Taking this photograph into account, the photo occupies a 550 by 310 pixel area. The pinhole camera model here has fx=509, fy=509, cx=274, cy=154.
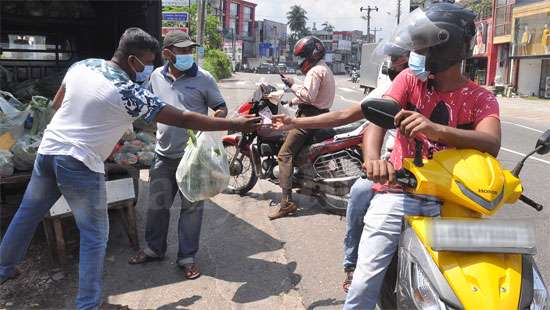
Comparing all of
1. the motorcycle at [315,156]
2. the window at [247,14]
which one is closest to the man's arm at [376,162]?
the motorcycle at [315,156]

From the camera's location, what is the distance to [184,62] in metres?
3.88

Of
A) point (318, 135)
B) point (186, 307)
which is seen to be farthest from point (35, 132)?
point (318, 135)

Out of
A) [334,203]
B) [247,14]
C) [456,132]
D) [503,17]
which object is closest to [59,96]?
[456,132]

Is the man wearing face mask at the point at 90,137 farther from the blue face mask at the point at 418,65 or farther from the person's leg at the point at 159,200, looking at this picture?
the blue face mask at the point at 418,65

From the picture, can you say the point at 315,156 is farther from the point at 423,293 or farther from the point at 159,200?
the point at 423,293

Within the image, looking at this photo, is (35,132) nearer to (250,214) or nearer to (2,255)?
(2,255)

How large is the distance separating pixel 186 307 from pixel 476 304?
85.6 inches

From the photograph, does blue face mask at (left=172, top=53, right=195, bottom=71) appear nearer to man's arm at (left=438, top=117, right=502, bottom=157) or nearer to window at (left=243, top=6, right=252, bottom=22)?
man's arm at (left=438, top=117, right=502, bottom=157)

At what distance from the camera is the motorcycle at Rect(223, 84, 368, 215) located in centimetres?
529

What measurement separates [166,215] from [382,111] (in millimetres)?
2489

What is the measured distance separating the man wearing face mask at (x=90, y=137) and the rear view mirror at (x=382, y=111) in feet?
4.39

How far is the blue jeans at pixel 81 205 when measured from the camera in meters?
2.97

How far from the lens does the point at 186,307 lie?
3447 millimetres

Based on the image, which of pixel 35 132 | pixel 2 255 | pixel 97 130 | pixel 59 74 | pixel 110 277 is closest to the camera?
pixel 97 130
